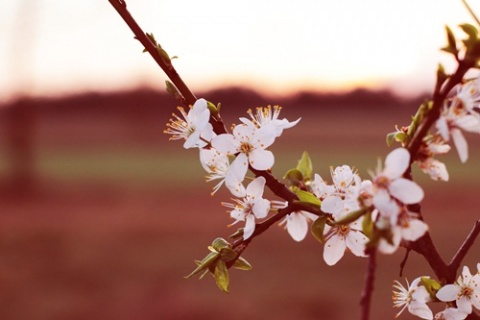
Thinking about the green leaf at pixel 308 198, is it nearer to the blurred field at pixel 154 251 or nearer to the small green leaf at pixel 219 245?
the small green leaf at pixel 219 245

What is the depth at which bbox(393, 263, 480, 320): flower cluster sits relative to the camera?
0.46 meters

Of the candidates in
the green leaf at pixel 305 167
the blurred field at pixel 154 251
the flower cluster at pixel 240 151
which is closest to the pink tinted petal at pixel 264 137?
the flower cluster at pixel 240 151

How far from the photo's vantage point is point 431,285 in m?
0.48

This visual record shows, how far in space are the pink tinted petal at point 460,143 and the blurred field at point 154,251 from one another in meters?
0.96

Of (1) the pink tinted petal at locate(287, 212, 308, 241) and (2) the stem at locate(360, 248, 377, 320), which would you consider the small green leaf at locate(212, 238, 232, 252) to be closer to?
(1) the pink tinted petal at locate(287, 212, 308, 241)

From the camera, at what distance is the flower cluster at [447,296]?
1.52 feet

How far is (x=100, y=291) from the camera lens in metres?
4.41

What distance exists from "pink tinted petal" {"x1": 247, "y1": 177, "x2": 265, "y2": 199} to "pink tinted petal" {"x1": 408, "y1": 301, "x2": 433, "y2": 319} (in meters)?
0.14

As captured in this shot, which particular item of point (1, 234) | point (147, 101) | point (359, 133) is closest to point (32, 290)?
point (1, 234)

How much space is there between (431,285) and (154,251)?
4987 millimetres

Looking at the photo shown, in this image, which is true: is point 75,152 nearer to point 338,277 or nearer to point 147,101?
point 147,101

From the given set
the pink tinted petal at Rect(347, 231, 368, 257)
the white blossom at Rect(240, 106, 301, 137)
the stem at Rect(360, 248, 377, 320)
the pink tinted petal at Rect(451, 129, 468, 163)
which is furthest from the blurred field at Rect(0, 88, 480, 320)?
the stem at Rect(360, 248, 377, 320)

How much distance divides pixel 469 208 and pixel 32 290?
4.45m

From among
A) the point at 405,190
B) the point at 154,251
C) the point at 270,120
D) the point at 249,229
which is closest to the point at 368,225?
the point at 405,190
